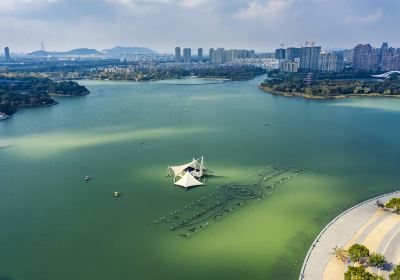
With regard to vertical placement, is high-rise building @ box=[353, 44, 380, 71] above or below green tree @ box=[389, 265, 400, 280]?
above

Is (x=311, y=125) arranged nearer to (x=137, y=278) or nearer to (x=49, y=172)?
(x=49, y=172)

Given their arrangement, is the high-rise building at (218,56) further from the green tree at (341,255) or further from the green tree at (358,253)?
the green tree at (358,253)

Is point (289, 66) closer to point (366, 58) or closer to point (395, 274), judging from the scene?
point (366, 58)

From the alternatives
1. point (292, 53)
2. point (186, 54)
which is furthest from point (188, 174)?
point (186, 54)

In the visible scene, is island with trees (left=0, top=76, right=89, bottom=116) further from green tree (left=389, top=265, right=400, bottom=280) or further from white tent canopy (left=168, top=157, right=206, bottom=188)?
green tree (left=389, top=265, right=400, bottom=280)

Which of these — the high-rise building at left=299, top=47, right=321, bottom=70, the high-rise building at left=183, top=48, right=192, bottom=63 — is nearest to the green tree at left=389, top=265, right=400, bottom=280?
the high-rise building at left=299, top=47, right=321, bottom=70

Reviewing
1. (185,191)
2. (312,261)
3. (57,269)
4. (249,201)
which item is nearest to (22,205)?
(57,269)
